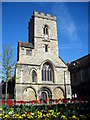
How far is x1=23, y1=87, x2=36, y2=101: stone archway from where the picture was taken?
80.1 feet

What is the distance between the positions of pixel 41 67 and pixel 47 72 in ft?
5.39

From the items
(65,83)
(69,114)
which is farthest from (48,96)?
(69,114)

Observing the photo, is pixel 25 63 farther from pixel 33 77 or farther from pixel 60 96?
pixel 60 96

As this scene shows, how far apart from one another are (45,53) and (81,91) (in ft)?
36.0

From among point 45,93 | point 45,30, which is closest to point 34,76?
point 45,93

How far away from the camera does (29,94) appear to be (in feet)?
81.3

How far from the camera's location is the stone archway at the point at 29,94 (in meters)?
24.4

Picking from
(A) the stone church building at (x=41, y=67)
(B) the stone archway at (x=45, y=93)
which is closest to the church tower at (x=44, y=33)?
(A) the stone church building at (x=41, y=67)

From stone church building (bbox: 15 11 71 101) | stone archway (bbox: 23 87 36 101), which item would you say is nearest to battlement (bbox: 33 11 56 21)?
stone church building (bbox: 15 11 71 101)

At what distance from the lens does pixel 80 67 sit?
32.2m

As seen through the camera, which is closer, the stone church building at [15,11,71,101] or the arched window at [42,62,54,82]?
the stone church building at [15,11,71,101]

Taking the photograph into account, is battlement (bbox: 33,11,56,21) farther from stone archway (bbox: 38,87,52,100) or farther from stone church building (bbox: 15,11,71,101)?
stone archway (bbox: 38,87,52,100)

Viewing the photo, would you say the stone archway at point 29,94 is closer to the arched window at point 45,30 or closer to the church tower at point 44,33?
the church tower at point 44,33

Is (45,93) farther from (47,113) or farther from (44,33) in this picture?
(47,113)
